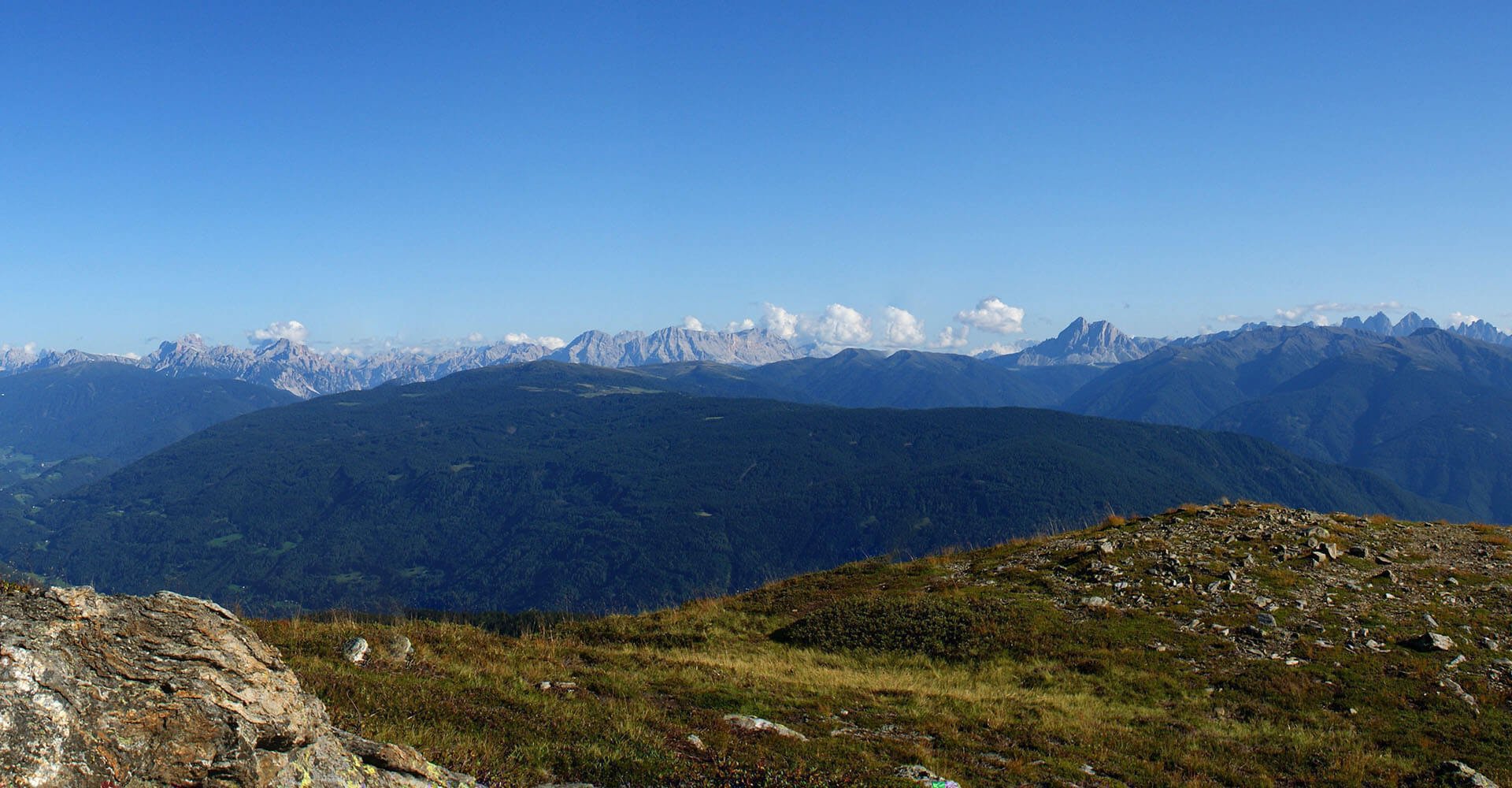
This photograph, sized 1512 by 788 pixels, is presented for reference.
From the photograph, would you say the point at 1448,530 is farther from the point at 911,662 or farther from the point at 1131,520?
the point at 911,662

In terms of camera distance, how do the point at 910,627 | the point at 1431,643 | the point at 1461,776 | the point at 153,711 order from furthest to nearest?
1. the point at 910,627
2. the point at 1431,643
3. the point at 1461,776
4. the point at 153,711

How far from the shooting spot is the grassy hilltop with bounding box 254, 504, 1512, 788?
1248cm

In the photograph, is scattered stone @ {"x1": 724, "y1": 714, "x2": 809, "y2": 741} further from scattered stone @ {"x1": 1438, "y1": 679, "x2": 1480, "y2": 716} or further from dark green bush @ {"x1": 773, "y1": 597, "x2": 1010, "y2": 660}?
scattered stone @ {"x1": 1438, "y1": 679, "x2": 1480, "y2": 716}

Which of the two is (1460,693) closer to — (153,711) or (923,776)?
(923,776)

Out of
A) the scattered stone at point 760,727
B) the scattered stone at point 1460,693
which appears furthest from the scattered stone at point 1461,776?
the scattered stone at point 760,727

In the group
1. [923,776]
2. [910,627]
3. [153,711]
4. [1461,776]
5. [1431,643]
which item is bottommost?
[910,627]

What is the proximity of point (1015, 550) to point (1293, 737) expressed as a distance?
19448mm

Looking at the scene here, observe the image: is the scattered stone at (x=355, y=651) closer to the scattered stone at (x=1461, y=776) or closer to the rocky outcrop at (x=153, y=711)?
the rocky outcrop at (x=153, y=711)

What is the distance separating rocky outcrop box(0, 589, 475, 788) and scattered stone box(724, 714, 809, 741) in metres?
6.36

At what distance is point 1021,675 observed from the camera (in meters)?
21.8

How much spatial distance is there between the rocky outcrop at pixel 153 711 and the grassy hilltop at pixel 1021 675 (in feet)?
5.98

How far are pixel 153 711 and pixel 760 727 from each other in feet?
32.9

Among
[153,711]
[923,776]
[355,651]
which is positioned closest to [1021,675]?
[923,776]

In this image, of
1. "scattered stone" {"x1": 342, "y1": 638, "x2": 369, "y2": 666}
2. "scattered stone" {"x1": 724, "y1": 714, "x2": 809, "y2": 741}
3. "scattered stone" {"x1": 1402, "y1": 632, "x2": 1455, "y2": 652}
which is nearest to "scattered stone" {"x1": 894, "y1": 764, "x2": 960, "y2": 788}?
"scattered stone" {"x1": 724, "y1": 714, "x2": 809, "y2": 741}
